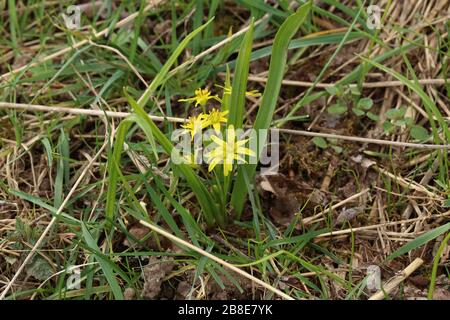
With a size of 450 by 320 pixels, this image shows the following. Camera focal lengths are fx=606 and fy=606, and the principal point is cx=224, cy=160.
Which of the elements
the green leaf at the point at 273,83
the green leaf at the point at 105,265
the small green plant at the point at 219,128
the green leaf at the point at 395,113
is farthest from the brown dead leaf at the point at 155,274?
the green leaf at the point at 395,113

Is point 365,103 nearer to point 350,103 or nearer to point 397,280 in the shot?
point 350,103

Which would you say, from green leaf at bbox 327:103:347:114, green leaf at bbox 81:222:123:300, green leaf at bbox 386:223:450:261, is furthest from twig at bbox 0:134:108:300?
green leaf at bbox 386:223:450:261

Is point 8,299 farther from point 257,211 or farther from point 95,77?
point 95,77

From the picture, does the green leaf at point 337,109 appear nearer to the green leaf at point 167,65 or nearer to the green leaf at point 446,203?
the green leaf at point 446,203

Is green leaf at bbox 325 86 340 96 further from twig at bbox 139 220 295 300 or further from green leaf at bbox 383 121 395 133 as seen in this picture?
twig at bbox 139 220 295 300

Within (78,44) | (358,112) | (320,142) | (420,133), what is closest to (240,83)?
(320,142)
